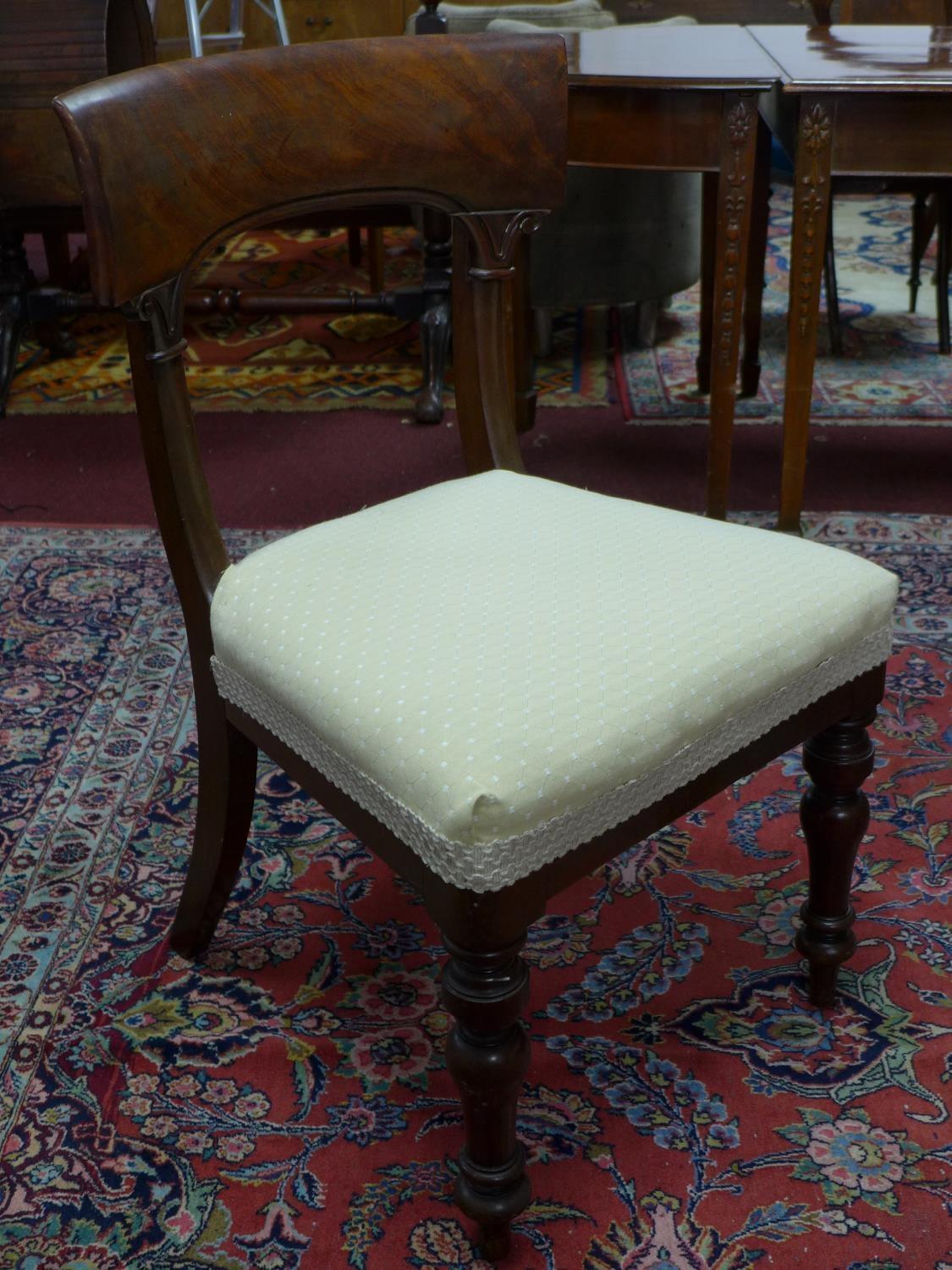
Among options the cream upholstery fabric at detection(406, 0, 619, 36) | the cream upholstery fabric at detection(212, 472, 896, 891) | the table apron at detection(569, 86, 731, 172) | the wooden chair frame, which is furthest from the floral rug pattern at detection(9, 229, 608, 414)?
the cream upholstery fabric at detection(212, 472, 896, 891)

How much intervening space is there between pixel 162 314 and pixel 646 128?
1.39m

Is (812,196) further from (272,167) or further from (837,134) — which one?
(272,167)

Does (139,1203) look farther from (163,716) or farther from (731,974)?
(163,716)

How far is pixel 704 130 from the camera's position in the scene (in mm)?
2209

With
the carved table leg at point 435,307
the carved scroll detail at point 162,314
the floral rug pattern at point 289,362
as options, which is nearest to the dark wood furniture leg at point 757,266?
the floral rug pattern at point 289,362

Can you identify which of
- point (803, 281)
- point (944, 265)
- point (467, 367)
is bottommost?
point (944, 265)

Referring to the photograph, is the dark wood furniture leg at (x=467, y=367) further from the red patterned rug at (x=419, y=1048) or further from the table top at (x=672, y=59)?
the table top at (x=672, y=59)

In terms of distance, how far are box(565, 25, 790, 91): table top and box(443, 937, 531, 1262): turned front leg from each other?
5.56 feet

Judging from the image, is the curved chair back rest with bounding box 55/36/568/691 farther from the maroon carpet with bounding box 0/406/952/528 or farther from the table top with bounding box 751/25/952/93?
the maroon carpet with bounding box 0/406/952/528

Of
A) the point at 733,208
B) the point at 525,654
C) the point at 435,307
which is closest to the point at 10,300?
the point at 435,307

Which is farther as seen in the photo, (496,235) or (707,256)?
(707,256)

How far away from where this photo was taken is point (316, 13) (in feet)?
19.3

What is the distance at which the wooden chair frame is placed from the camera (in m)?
1.03

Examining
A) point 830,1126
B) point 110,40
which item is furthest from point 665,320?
point 830,1126
